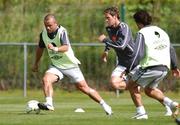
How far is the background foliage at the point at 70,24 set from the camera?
3059cm

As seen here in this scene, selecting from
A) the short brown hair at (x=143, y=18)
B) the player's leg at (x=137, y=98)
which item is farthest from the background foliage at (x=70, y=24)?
the short brown hair at (x=143, y=18)

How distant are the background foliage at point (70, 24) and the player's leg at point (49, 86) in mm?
11985

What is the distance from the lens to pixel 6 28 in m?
32.9

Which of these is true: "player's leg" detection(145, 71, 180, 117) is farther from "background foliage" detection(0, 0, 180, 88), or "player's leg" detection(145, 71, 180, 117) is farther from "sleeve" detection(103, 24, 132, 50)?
"background foliage" detection(0, 0, 180, 88)

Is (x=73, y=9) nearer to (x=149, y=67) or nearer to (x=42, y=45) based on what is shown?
(x=42, y=45)

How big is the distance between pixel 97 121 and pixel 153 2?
1980 cm

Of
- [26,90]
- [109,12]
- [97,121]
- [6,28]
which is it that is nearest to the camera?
[97,121]

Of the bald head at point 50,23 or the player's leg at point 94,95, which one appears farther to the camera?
the bald head at point 50,23

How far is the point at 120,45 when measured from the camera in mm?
16781

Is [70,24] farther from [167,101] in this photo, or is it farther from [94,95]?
[167,101]

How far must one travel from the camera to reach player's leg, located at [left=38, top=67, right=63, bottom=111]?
17641 millimetres

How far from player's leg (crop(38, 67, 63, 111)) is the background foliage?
472 inches

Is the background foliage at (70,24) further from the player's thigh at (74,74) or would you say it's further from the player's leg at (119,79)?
the player's leg at (119,79)

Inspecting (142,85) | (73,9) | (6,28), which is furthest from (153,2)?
(142,85)
